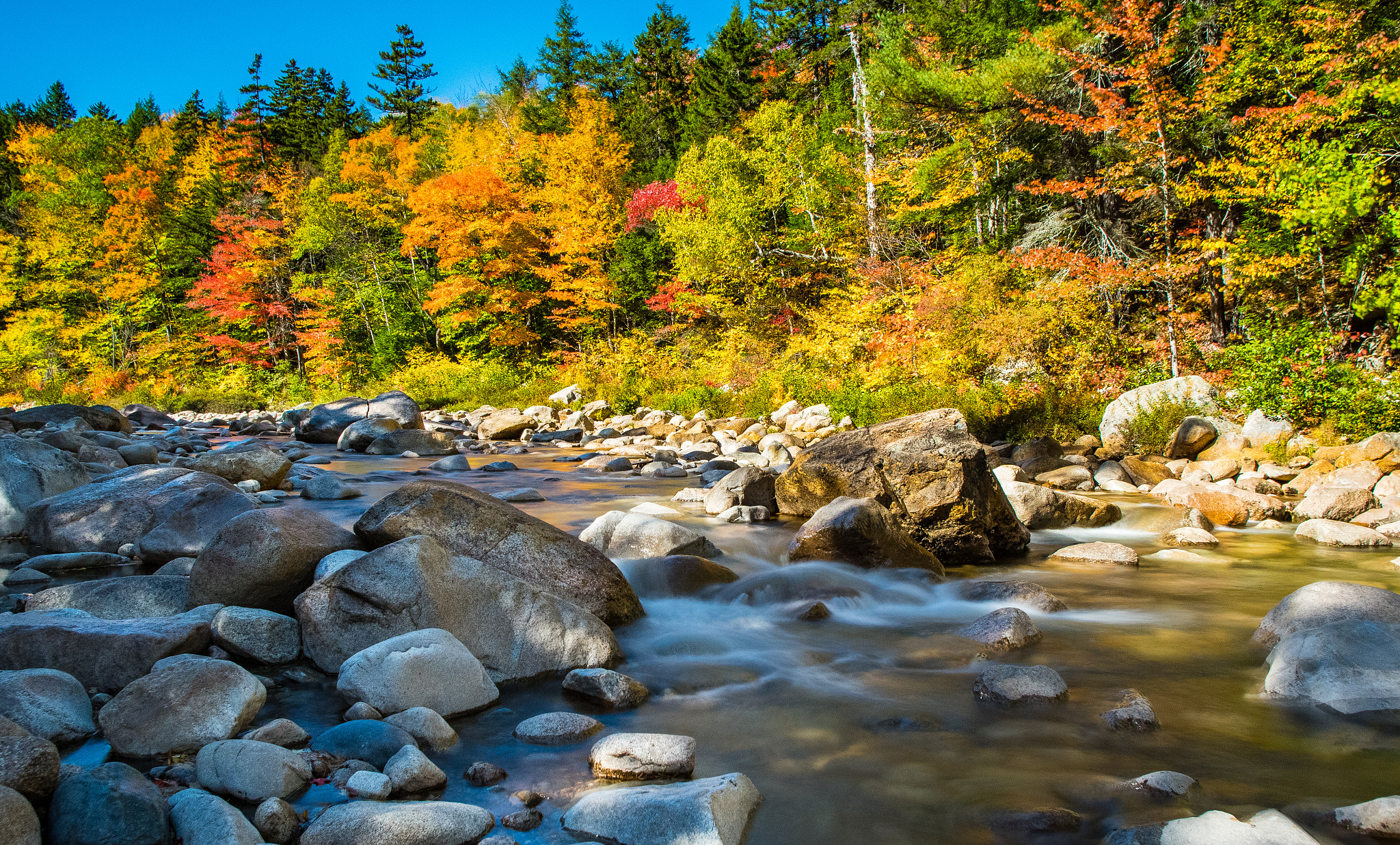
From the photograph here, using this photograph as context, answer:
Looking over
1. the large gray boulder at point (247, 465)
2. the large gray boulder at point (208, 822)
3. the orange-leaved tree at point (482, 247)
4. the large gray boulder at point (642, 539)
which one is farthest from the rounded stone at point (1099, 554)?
the orange-leaved tree at point (482, 247)

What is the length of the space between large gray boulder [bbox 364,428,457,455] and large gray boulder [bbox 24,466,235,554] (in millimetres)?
Answer: 9224

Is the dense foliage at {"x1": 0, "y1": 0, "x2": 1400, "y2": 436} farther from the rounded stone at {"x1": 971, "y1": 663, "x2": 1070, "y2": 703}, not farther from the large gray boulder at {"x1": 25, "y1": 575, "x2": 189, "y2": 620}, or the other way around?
the large gray boulder at {"x1": 25, "y1": 575, "x2": 189, "y2": 620}

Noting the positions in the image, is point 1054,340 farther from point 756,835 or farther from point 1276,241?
point 756,835

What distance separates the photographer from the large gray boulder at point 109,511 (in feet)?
20.5

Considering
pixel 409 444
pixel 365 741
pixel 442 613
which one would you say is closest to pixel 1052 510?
pixel 442 613

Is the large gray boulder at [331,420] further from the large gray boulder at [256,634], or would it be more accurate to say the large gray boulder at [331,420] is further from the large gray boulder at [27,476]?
the large gray boulder at [256,634]

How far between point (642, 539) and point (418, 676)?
2.96m

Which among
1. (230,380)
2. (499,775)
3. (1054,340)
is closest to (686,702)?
(499,775)

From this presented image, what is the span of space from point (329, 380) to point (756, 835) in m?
34.4

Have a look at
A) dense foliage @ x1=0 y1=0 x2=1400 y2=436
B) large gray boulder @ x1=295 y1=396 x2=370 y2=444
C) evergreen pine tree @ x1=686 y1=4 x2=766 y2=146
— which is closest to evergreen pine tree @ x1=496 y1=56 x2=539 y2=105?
dense foliage @ x1=0 y1=0 x2=1400 y2=436

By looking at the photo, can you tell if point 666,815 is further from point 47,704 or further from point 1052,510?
point 1052,510

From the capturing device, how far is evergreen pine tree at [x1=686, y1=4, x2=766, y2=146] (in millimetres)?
33031

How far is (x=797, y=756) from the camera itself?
3291 mm

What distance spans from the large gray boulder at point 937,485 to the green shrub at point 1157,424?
597 centimetres
